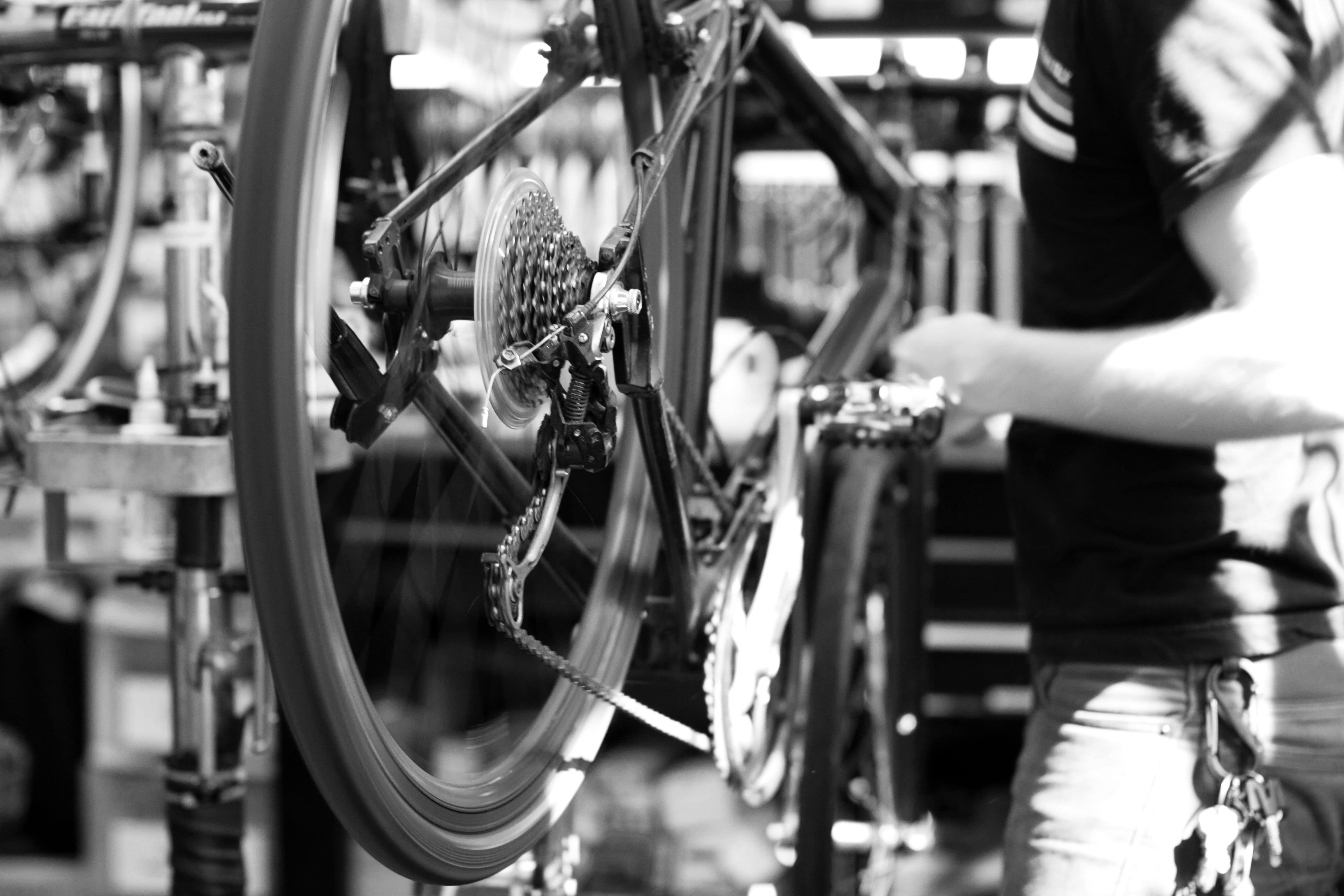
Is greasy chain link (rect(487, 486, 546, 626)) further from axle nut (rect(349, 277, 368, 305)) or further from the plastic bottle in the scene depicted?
the plastic bottle

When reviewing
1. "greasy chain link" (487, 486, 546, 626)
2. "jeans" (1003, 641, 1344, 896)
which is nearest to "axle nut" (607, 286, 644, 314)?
"greasy chain link" (487, 486, 546, 626)

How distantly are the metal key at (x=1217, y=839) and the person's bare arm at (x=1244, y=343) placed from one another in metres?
0.27

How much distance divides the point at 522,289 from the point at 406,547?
8.7 inches

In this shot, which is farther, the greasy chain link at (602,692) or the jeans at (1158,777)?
the jeans at (1158,777)

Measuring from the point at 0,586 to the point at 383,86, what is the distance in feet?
6.37

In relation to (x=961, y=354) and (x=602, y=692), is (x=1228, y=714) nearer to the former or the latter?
(x=961, y=354)

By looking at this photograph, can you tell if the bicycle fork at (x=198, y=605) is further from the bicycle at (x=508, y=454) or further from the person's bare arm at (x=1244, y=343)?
the person's bare arm at (x=1244, y=343)

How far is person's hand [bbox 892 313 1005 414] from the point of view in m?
0.99

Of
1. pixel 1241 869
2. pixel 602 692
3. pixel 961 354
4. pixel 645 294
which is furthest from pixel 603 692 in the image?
pixel 1241 869

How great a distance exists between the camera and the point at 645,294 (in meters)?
0.80

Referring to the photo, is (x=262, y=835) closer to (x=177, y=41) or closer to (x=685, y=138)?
(x=177, y=41)

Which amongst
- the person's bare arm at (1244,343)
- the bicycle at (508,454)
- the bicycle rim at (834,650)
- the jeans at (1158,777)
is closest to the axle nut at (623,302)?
the bicycle at (508,454)

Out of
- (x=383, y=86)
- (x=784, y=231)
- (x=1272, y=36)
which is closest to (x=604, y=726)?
(x=383, y=86)

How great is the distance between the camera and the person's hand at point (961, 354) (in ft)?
3.25
